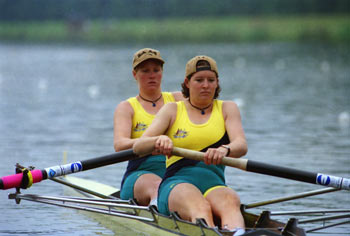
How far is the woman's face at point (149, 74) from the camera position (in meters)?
7.38

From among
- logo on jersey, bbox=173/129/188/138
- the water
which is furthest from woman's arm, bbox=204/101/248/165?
the water

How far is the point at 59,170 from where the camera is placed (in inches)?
282

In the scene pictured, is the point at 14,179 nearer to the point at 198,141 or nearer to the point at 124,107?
the point at 124,107

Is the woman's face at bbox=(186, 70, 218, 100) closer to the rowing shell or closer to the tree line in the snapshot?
the rowing shell

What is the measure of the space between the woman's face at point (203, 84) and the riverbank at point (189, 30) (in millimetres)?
48970

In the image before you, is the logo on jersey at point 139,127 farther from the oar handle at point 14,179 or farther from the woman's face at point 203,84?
the woman's face at point 203,84

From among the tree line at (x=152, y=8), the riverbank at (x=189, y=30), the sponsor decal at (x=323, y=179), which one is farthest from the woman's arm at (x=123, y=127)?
the tree line at (x=152, y=8)

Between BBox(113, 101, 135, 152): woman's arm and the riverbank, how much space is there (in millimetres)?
48123

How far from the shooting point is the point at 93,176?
1089 centimetres

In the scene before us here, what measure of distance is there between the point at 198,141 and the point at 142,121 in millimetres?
1225

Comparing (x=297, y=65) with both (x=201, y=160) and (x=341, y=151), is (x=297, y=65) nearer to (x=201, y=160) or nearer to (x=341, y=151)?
(x=341, y=151)

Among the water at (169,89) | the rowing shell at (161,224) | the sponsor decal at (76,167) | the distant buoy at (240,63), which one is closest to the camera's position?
the rowing shell at (161,224)

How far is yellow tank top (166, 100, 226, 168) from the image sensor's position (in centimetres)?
638

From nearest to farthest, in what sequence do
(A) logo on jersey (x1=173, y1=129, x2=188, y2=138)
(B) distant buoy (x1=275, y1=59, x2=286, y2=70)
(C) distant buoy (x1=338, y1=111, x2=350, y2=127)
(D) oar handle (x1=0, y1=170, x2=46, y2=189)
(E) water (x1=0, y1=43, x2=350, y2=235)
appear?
(A) logo on jersey (x1=173, y1=129, x2=188, y2=138), (D) oar handle (x1=0, y1=170, x2=46, y2=189), (E) water (x1=0, y1=43, x2=350, y2=235), (C) distant buoy (x1=338, y1=111, x2=350, y2=127), (B) distant buoy (x1=275, y1=59, x2=286, y2=70)
